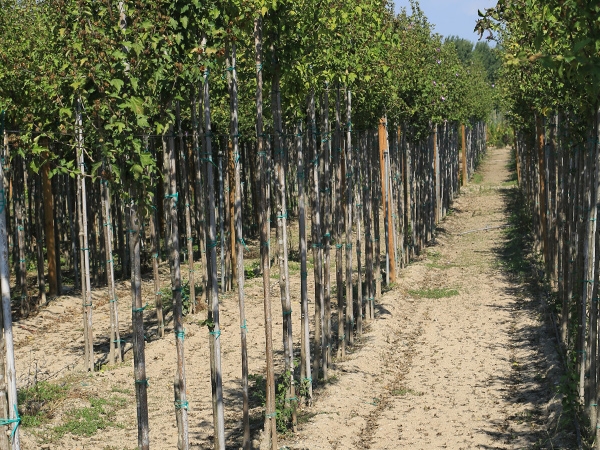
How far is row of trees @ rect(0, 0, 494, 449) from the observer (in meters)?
5.87

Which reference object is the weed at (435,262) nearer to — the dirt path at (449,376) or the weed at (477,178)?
the dirt path at (449,376)

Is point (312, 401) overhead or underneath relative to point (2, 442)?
underneath

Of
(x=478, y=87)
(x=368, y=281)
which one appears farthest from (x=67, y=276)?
(x=478, y=87)

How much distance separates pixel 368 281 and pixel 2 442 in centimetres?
963

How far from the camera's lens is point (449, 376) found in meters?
11.3

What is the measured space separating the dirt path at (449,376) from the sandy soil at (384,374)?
2 centimetres

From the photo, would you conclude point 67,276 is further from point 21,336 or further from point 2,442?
point 2,442

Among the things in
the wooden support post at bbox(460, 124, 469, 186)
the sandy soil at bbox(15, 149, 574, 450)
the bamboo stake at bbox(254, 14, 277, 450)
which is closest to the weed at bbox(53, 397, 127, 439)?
the sandy soil at bbox(15, 149, 574, 450)

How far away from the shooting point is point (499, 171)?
165 feet

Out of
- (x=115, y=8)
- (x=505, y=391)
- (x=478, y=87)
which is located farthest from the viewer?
(x=478, y=87)

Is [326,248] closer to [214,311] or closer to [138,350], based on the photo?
[214,311]

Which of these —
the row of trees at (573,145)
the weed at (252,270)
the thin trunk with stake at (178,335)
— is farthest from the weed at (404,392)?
the weed at (252,270)

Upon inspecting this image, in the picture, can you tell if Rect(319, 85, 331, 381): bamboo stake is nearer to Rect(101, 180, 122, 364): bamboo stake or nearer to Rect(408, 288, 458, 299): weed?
Rect(101, 180, 122, 364): bamboo stake

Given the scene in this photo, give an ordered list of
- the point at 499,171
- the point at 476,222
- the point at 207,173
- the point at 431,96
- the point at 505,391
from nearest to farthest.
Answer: the point at 207,173 → the point at 505,391 → the point at 431,96 → the point at 476,222 → the point at 499,171
